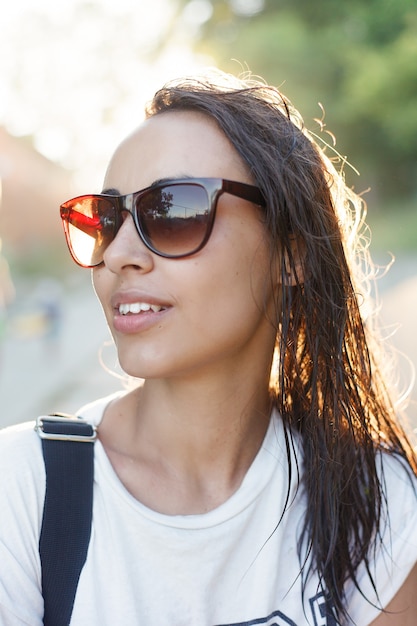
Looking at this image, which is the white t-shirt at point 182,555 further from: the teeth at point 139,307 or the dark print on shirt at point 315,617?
the teeth at point 139,307

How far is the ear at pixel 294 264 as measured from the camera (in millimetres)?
Answer: 1828

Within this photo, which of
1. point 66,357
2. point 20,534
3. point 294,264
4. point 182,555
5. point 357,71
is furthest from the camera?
point 357,71

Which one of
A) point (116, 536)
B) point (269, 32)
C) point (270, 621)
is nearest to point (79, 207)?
point (116, 536)

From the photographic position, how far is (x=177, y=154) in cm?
170

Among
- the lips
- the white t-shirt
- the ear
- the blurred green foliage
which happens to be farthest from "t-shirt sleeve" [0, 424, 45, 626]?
the blurred green foliage

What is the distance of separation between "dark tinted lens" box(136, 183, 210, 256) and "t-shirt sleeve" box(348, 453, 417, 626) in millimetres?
818

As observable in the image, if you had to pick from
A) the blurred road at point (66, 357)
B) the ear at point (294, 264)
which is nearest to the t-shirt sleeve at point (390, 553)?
the ear at point (294, 264)

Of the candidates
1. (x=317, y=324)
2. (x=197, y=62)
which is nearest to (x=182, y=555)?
(x=317, y=324)

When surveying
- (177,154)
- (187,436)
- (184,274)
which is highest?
(177,154)

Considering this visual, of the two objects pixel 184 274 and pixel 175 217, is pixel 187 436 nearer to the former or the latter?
pixel 184 274

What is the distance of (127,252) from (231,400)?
0.47 m

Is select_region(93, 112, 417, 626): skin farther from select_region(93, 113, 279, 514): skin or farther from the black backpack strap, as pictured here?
the black backpack strap

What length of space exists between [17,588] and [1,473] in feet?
0.74

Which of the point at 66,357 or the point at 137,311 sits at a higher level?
the point at 66,357
